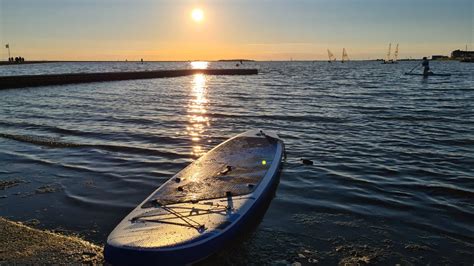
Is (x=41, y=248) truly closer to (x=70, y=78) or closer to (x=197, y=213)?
(x=197, y=213)

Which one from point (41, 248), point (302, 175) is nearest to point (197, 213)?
point (41, 248)

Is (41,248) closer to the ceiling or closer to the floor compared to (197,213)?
closer to the floor

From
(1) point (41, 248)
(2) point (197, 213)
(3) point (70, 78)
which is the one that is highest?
(3) point (70, 78)

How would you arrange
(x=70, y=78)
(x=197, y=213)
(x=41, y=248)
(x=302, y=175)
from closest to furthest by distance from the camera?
1. (x=41, y=248)
2. (x=197, y=213)
3. (x=302, y=175)
4. (x=70, y=78)

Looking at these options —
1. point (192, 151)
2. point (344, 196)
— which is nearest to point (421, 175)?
point (344, 196)

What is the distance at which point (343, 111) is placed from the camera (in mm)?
25109

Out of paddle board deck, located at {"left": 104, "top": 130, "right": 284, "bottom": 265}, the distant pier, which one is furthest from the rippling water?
the distant pier

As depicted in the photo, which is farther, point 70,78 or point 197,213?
point 70,78

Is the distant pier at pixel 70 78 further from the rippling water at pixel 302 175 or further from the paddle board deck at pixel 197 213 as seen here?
the paddle board deck at pixel 197 213

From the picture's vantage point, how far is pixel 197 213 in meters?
7.08

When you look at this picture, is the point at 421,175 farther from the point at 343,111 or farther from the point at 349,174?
the point at 343,111

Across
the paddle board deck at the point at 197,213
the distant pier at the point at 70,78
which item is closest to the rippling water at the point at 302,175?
the paddle board deck at the point at 197,213

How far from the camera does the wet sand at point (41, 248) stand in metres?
6.23

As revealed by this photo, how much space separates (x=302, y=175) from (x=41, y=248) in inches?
287
